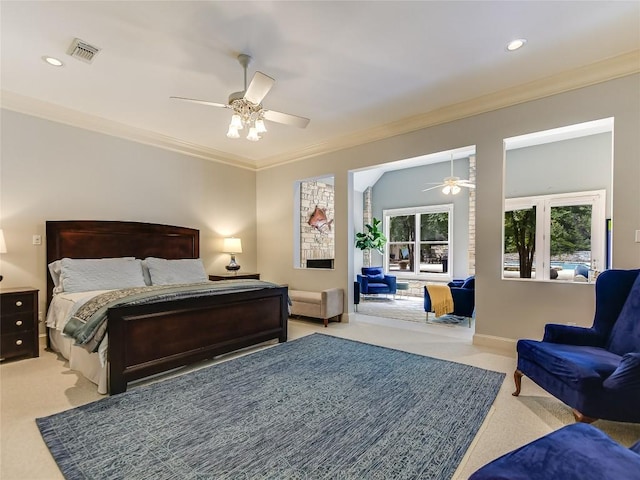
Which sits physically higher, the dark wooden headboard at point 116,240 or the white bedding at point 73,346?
the dark wooden headboard at point 116,240

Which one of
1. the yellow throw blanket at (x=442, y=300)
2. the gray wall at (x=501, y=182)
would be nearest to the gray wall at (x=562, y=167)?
the yellow throw blanket at (x=442, y=300)

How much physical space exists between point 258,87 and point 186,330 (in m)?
2.33

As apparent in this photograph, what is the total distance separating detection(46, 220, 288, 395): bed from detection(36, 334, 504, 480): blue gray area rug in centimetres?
23

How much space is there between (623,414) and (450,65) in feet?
10.1

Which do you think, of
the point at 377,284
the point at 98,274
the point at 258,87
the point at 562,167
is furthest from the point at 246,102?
the point at 562,167

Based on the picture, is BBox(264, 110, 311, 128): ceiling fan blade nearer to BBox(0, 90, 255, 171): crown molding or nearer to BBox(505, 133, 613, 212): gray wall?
BBox(0, 90, 255, 171): crown molding

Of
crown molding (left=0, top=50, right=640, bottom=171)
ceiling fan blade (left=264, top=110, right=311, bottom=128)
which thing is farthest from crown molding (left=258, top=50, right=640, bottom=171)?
ceiling fan blade (left=264, top=110, right=311, bottom=128)

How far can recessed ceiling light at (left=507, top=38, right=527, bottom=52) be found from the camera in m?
2.72

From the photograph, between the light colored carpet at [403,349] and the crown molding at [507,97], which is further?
the crown molding at [507,97]

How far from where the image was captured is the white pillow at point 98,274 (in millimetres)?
3549

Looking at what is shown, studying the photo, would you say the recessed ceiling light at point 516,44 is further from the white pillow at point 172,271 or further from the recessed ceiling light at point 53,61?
the white pillow at point 172,271

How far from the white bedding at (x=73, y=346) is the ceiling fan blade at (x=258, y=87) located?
2.36 meters

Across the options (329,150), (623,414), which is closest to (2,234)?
(329,150)

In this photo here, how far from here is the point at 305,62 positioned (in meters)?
3.01
